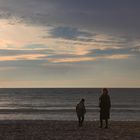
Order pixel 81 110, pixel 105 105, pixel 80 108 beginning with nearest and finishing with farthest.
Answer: pixel 105 105, pixel 80 108, pixel 81 110

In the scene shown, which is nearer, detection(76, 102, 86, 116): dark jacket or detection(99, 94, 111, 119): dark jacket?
detection(99, 94, 111, 119): dark jacket

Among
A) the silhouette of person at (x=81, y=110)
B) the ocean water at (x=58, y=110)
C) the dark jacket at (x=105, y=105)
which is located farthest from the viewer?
the ocean water at (x=58, y=110)

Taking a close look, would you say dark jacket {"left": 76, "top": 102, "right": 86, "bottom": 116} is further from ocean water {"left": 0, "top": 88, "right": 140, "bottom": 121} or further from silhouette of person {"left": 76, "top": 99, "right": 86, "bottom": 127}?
ocean water {"left": 0, "top": 88, "right": 140, "bottom": 121}

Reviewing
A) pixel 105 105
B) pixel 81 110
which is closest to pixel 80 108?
pixel 81 110

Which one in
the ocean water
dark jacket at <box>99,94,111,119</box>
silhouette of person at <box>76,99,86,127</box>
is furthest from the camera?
the ocean water

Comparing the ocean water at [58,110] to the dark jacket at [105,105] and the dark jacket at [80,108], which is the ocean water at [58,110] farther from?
the dark jacket at [105,105]

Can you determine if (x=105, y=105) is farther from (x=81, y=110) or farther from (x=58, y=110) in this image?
(x=58, y=110)

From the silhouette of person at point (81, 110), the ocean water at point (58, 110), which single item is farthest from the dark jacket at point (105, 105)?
the ocean water at point (58, 110)

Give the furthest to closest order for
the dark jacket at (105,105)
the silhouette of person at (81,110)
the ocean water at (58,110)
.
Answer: the ocean water at (58,110) → the silhouette of person at (81,110) → the dark jacket at (105,105)

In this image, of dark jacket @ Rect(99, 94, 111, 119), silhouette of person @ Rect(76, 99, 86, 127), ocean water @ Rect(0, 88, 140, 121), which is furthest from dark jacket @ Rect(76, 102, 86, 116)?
ocean water @ Rect(0, 88, 140, 121)
